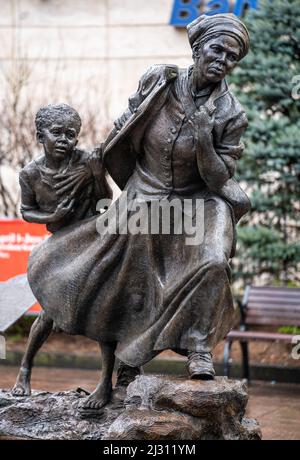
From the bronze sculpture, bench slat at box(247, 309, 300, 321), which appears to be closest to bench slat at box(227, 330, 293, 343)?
bench slat at box(247, 309, 300, 321)

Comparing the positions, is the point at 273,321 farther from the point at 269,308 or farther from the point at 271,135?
the point at 271,135

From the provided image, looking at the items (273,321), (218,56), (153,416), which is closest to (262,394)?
(273,321)

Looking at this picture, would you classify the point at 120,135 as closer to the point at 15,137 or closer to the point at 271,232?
the point at 271,232

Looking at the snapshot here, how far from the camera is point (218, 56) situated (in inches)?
253

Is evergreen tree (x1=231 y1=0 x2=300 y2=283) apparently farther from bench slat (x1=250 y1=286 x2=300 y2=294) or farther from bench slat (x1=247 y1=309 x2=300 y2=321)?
bench slat (x1=247 y1=309 x2=300 y2=321)

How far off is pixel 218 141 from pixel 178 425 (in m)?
1.72

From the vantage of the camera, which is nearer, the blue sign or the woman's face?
the woman's face

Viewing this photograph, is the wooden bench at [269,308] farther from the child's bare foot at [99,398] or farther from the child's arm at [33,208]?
the child's arm at [33,208]

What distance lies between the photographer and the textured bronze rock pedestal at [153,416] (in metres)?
5.93

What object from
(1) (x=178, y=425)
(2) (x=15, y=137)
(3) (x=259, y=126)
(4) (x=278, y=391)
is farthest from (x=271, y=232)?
(1) (x=178, y=425)

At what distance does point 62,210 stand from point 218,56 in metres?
1.38

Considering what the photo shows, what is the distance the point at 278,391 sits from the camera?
1097cm
